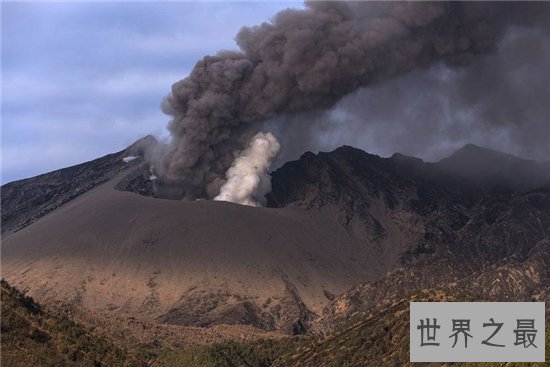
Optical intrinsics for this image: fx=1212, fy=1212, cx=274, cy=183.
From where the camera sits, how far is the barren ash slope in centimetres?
13350

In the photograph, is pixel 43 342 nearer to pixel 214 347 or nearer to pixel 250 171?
pixel 214 347

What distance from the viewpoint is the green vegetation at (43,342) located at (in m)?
45.3

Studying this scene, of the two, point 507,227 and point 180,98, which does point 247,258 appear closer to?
point 180,98

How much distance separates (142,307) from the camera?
131 metres

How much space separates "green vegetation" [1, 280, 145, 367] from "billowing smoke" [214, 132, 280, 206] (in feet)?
305

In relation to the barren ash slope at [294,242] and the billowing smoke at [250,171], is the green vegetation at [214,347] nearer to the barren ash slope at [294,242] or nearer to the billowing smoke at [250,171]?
the barren ash slope at [294,242]

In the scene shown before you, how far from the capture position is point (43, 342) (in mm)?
47812

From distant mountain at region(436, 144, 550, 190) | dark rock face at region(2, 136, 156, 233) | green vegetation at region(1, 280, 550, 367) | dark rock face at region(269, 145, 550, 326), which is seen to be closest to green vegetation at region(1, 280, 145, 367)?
green vegetation at region(1, 280, 550, 367)

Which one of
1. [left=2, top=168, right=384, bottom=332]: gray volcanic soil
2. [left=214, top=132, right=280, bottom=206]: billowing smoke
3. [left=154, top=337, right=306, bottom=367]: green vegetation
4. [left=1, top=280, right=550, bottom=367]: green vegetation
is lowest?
[left=154, top=337, right=306, bottom=367]: green vegetation

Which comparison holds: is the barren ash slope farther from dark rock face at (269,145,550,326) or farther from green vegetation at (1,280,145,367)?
green vegetation at (1,280,145,367)

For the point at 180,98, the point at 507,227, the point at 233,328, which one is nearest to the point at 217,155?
the point at 180,98

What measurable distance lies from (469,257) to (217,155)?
126ft

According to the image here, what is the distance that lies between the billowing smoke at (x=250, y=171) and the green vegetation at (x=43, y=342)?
305 ft

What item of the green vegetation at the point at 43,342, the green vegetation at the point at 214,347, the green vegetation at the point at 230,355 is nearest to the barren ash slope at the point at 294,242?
the green vegetation at the point at 230,355
